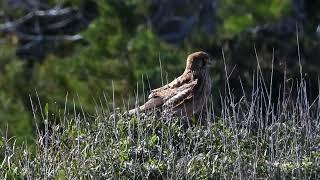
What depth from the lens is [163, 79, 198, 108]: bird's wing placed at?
9133 mm

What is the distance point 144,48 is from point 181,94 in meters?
6.73

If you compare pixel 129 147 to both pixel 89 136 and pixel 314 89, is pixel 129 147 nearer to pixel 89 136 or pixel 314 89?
pixel 89 136

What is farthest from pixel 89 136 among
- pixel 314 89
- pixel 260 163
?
pixel 314 89

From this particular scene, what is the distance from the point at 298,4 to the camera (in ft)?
68.0

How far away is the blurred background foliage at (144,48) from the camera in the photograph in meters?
14.4

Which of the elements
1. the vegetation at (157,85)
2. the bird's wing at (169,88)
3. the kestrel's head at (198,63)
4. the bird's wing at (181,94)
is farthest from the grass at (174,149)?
the kestrel's head at (198,63)

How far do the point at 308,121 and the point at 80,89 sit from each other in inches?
283

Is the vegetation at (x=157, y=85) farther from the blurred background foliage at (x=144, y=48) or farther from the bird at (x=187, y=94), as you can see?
the bird at (x=187, y=94)

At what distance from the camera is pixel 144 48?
1602 cm

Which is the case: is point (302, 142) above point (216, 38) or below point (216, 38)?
above

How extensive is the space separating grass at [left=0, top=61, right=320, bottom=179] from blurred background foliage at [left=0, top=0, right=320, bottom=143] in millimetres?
4038

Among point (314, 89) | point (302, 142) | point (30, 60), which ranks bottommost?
point (30, 60)

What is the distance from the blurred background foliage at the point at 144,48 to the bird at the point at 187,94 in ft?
7.56

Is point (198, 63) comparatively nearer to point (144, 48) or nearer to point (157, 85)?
point (157, 85)
